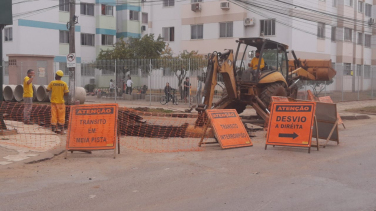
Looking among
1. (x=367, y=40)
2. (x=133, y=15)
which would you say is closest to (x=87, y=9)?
(x=133, y=15)

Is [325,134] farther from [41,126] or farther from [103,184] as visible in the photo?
[41,126]

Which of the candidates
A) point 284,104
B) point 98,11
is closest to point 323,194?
point 284,104

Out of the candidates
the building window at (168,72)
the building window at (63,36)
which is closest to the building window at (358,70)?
the building window at (168,72)

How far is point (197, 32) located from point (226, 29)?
125 inches

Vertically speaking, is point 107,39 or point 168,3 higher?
point 168,3

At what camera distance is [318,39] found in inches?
1604

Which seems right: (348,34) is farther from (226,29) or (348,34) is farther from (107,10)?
(107,10)

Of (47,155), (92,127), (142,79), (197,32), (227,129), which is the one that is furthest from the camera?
(197,32)

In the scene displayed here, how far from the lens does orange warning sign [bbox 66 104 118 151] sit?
1012cm

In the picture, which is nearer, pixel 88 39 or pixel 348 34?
pixel 348 34

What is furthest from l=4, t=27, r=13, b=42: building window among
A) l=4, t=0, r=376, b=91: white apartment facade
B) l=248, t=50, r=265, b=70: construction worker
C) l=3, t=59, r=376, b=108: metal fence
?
l=248, t=50, r=265, b=70: construction worker

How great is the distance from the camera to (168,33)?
143 feet

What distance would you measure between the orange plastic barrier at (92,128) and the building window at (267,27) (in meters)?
28.9

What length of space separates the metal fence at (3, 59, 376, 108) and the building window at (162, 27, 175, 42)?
13757 millimetres
